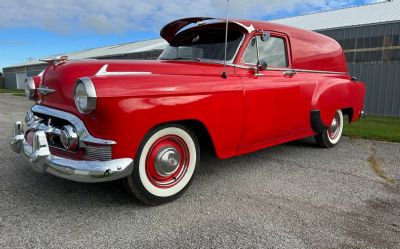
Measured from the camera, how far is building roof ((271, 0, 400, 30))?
11742 millimetres

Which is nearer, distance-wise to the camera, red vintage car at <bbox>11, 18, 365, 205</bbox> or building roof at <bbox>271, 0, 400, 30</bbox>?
red vintage car at <bbox>11, 18, 365, 205</bbox>

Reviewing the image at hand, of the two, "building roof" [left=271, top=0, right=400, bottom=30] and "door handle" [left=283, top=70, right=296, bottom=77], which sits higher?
"building roof" [left=271, top=0, right=400, bottom=30]

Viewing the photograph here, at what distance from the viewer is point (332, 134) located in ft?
18.5

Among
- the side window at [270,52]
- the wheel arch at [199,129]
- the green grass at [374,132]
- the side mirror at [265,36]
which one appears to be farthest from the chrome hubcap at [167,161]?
the green grass at [374,132]

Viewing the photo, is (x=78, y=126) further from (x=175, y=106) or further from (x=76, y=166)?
(x=175, y=106)

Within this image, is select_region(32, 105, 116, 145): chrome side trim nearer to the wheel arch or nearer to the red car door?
the wheel arch

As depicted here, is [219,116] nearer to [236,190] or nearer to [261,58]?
[236,190]

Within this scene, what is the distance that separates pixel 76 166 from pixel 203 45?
214cm

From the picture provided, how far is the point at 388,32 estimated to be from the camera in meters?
10.9

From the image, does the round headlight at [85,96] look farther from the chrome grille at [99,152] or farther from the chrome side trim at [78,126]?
the chrome grille at [99,152]

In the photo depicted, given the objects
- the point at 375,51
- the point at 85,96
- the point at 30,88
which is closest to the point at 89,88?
the point at 85,96

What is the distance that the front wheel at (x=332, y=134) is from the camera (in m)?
5.42

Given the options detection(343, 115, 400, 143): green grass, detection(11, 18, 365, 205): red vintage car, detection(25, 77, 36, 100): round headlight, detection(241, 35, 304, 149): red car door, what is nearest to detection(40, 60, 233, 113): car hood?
detection(11, 18, 365, 205): red vintage car

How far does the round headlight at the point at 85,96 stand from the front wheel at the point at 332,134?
3892mm
